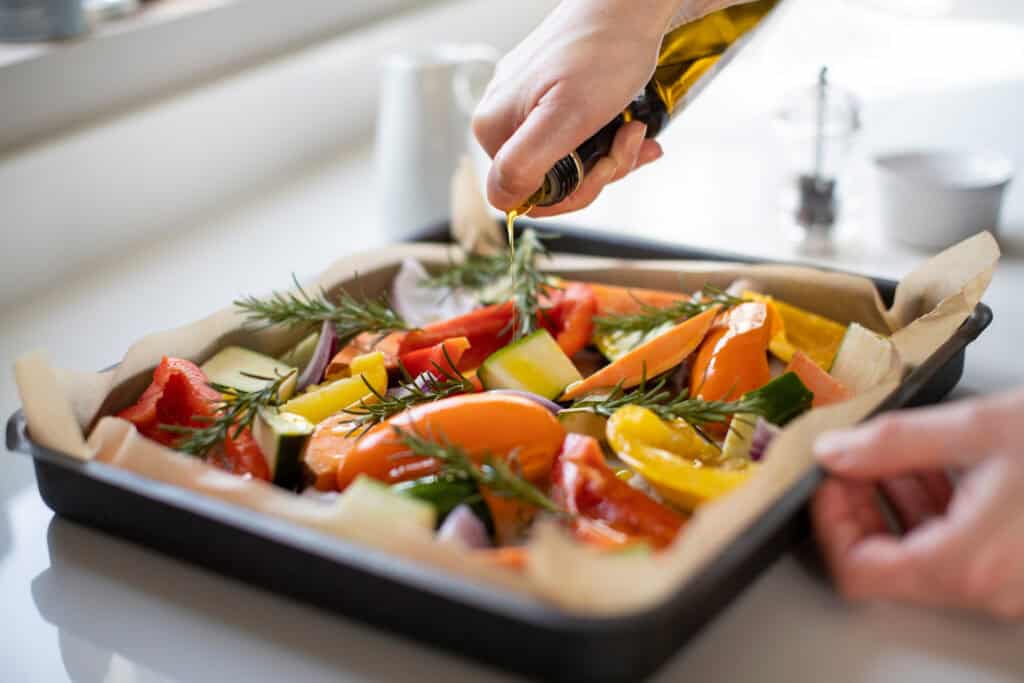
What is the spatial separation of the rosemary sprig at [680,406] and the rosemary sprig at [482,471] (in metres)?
0.13

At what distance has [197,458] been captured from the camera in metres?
0.98

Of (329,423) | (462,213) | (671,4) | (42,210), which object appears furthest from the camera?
(42,210)

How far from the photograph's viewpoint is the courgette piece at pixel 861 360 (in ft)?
3.35

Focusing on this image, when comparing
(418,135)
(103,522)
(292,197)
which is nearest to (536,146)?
(103,522)

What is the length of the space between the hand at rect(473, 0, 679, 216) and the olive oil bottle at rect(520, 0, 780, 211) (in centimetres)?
2

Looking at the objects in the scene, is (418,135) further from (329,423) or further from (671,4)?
(329,423)

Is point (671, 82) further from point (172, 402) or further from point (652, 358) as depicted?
point (172, 402)

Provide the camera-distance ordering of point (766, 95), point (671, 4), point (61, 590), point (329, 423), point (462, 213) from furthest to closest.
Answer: point (766, 95), point (462, 213), point (671, 4), point (329, 423), point (61, 590)

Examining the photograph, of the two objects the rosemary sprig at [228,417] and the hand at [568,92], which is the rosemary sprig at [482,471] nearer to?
the rosemary sprig at [228,417]

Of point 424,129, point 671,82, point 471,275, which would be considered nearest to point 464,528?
point 471,275

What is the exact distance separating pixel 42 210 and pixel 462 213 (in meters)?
0.58

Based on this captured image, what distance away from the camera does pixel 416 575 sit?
2.43 feet

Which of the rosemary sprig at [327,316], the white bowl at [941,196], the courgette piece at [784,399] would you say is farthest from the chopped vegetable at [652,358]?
the white bowl at [941,196]

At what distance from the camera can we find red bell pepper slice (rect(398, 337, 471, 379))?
1.11 meters
